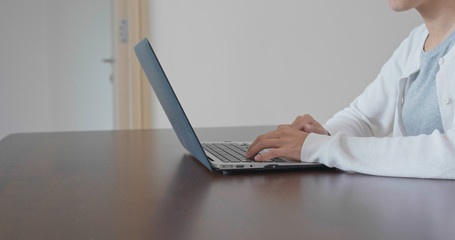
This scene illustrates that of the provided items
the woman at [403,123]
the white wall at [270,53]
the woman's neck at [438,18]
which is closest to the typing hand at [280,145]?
the woman at [403,123]

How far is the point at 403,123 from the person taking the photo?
1.23 meters

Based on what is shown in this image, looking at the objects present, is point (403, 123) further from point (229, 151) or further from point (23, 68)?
point (23, 68)

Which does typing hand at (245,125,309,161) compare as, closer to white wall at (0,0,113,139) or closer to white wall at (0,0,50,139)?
white wall at (0,0,113,139)

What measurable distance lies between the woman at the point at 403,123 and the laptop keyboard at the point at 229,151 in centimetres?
2

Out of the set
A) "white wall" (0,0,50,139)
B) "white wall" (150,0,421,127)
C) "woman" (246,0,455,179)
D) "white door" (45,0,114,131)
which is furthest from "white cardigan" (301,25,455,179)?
"white wall" (0,0,50,139)

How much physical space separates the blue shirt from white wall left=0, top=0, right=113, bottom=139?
11.4 ft

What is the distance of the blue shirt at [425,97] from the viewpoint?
1.09m

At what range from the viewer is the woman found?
2.58 ft

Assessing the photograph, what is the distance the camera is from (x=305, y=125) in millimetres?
1074

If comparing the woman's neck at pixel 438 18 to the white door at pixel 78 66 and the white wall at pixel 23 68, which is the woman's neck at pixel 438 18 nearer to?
the white door at pixel 78 66

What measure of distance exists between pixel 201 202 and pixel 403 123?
762 mm

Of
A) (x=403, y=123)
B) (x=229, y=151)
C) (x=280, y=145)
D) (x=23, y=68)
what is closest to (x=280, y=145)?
(x=280, y=145)

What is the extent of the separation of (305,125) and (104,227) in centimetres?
64

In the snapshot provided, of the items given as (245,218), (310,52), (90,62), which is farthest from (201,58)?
(245,218)
